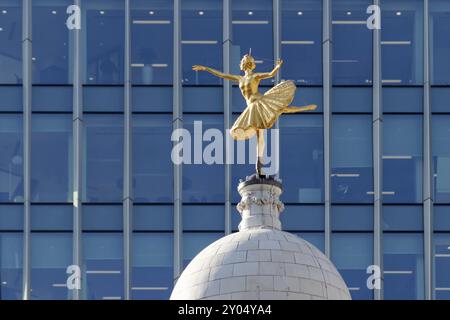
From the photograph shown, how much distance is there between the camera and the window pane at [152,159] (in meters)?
105

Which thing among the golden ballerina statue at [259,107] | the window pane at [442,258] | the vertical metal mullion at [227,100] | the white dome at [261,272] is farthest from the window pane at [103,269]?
the white dome at [261,272]

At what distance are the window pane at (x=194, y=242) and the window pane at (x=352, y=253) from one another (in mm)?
4838

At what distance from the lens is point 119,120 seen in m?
106

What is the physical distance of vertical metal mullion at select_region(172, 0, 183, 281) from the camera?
104250 millimetres

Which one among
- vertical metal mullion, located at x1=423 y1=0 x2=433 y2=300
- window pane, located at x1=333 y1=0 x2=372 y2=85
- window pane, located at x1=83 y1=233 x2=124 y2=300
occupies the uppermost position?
window pane, located at x1=333 y1=0 x2=372 y2=85

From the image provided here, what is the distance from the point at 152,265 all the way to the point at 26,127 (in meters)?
7.80

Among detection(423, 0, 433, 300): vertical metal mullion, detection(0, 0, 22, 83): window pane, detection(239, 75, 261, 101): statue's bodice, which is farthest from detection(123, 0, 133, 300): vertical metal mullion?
detection(239, 75, 261, 101): statue's bodice

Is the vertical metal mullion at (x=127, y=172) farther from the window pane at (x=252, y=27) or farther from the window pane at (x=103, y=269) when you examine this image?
the window pane at (x=252, y=27)

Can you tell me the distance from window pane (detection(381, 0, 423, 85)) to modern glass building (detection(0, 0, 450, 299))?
6cm

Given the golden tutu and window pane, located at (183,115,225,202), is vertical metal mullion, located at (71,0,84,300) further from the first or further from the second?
the golden tutu

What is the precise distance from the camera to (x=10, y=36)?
107m

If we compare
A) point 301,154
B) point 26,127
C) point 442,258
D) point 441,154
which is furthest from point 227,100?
point 442,258
